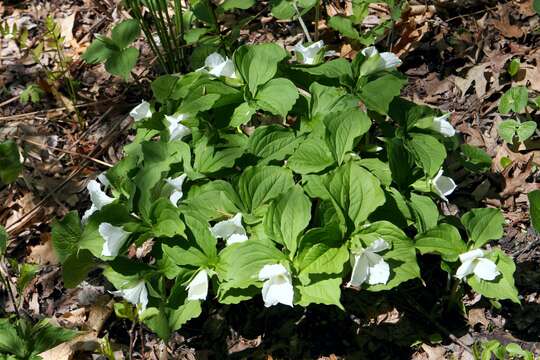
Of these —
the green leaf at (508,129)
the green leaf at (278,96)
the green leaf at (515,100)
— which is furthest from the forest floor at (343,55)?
the green leaf at (278,96)

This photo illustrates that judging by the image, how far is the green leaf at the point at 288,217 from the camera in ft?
6.63

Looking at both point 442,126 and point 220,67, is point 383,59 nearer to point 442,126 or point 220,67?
point 442,126

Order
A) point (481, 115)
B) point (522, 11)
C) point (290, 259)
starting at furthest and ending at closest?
point (522, 11) < point (481, 115) < point (290, 259)

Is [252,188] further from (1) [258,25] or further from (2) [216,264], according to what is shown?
(1) [258,25]

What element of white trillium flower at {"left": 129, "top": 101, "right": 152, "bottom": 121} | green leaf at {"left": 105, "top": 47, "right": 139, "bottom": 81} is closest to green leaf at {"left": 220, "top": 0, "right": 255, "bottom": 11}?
green leaf at {"left": 105, "top": 47, "right": 139, "bottom": 81}

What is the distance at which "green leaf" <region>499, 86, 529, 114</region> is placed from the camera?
2779 mm

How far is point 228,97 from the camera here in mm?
2371

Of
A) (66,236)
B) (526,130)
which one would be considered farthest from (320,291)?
(526,130)

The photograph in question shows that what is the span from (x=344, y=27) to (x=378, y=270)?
1521mm

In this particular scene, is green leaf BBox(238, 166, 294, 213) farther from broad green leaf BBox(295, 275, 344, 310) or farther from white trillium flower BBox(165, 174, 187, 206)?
broad green leaf BBox(295, 275, 344, 310)

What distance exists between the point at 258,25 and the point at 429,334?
206 cm

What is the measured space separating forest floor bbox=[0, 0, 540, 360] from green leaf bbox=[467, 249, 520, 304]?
43 centimetres

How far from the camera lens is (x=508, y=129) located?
2873mm

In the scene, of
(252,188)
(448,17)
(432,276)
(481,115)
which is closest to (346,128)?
(252,188)
